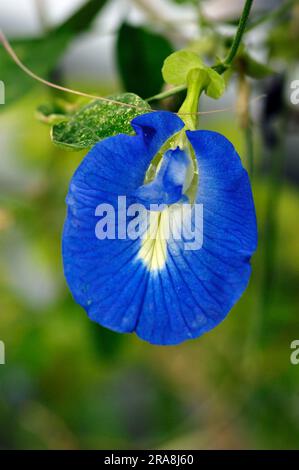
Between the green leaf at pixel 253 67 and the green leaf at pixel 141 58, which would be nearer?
the green leaf at pixel 253 67

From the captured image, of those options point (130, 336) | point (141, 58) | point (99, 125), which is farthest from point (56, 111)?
point (130, 336)

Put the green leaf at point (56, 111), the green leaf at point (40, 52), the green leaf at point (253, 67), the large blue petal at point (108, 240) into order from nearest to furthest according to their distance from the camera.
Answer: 1. the large blue petal at point (108, 240)
2. the green leaf at point (56, 111)
3. the green leaf at point (253, 67)
4. the green leaf at point (40, 52)

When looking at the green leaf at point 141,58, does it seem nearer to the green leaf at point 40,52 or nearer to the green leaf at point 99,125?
the green leaf at point 40,52

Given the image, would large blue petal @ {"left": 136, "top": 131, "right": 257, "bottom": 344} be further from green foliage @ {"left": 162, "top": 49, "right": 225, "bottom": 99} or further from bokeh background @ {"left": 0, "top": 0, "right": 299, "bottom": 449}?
bokeh background @ {"left": 0, "top": 0, "right": 299, "bottom": 449}

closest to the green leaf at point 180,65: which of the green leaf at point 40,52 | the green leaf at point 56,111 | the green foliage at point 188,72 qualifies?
the green foliage at point 188,72

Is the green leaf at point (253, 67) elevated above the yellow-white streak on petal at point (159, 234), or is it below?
above

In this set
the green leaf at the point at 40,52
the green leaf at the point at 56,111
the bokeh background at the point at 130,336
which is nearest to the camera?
the green leaf at the point at 56,111
